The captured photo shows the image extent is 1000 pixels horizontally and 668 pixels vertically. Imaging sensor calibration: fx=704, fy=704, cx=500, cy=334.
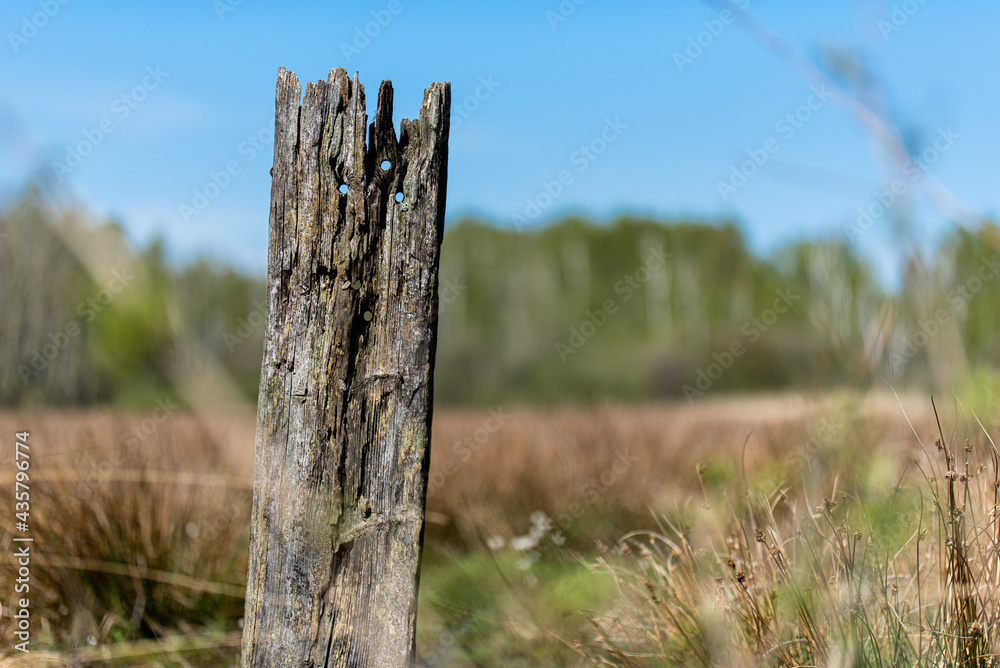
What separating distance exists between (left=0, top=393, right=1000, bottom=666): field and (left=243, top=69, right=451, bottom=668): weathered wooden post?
0.49 m

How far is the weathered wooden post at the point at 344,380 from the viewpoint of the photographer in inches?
66.2

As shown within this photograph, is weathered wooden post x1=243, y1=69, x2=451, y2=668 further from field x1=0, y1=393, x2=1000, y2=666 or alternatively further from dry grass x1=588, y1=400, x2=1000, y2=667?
dry grass x1=588, y1=400, x2=1000, y2=667

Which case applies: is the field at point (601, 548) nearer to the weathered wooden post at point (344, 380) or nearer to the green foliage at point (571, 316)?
the green foliage at point (571, 316)

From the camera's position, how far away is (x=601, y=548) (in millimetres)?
1988

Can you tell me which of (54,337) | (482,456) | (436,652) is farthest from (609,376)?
(436,652)

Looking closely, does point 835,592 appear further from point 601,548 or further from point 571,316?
point 571,316

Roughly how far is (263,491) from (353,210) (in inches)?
28.5

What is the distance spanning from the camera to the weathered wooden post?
1.68 metres

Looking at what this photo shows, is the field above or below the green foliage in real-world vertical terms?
below

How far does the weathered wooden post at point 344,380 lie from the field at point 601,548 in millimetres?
490

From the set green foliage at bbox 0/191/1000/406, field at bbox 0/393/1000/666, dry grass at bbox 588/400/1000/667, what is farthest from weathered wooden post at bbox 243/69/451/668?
dry grass at bbox 588/400/1000/667

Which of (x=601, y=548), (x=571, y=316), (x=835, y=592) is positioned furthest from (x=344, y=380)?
(x=571, y=316)

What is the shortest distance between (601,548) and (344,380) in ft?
2.86

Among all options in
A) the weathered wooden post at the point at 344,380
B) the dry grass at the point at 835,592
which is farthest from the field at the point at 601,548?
the weathered wooden post at the point at 344,380
